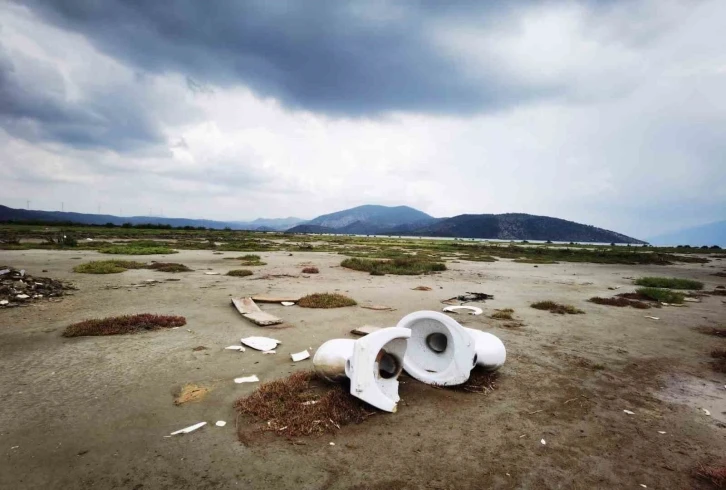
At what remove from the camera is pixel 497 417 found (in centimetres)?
554

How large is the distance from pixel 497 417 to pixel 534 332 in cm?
589

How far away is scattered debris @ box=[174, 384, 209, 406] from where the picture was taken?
568 cm

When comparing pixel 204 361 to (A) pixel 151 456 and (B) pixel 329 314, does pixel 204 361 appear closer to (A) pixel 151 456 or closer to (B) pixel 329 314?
(A) pixel 151 456

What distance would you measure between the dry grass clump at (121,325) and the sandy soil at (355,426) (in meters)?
0.37

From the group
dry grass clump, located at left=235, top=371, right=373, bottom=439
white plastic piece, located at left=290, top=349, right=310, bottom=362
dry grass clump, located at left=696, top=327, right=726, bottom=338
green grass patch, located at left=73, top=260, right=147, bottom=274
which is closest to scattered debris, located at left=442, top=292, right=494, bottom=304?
dry grass clump, located at left=696, top=327, right=726, bottom=338

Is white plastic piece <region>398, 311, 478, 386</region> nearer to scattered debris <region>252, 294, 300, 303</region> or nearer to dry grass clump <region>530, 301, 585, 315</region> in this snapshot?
scattered debris <region>252, 294, 300, 303</region>

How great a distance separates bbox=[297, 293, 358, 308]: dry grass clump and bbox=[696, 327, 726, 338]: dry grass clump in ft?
38.2

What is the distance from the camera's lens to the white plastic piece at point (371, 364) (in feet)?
17.3

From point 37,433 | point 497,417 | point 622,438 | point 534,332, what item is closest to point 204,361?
point 37,433

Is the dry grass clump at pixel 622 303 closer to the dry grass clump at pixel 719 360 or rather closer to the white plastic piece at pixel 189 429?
the dry grass clump at pixel 719 360

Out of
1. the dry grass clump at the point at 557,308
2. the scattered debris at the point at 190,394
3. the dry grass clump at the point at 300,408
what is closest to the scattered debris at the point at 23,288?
the scattered debris at the point at 190,394

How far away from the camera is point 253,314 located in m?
10.9

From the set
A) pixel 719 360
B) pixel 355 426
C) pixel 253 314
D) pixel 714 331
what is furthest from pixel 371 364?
pixel 714 331

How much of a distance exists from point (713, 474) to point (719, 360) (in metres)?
6.19
